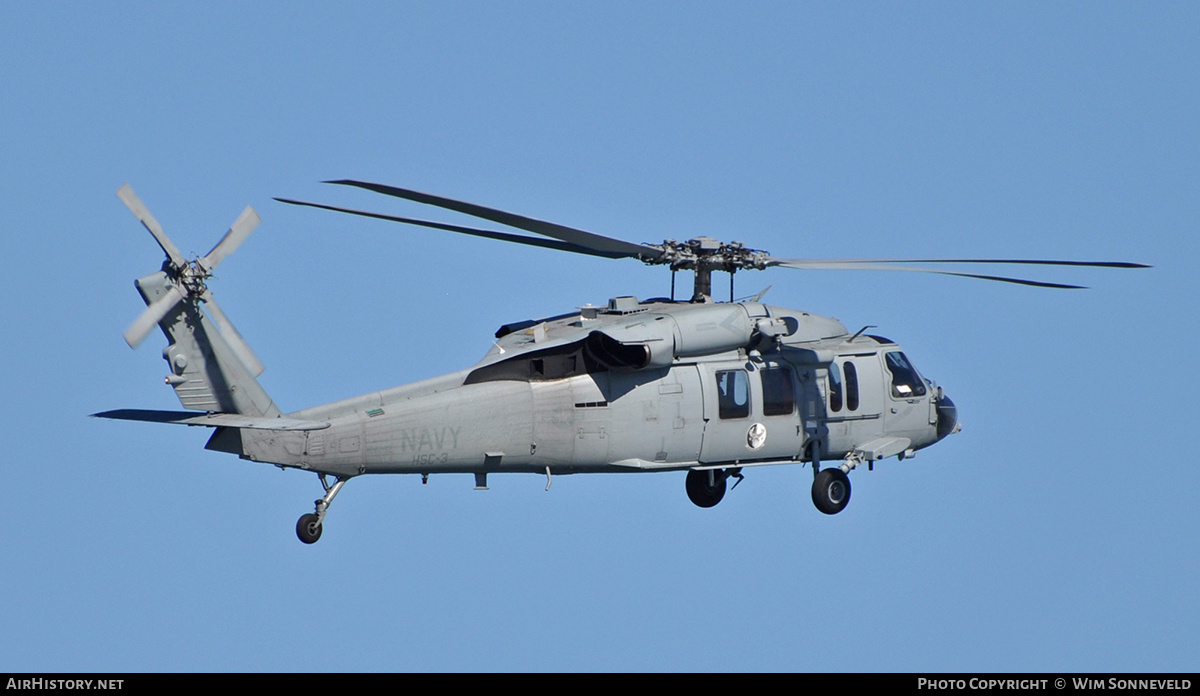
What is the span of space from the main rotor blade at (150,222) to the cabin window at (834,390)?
1060cm

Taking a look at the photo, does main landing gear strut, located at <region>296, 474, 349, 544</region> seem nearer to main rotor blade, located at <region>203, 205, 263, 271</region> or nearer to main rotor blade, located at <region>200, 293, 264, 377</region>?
main rotor blade, located at <region>200, 293, 264, 377</region>

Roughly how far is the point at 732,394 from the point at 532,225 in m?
4.77

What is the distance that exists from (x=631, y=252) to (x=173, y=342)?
697cm

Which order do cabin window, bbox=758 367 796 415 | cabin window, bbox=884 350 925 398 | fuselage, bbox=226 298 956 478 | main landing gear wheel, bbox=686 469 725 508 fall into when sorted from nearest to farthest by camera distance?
fuselage, bbox=226 298 956 478 < cabin window, bbox=758 367 796 415 < main landing gear wheel, bbox=686 469 725 508 < cabin window, bbox=884 350 925 398

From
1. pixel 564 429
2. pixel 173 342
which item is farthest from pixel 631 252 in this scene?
pixel 173 342

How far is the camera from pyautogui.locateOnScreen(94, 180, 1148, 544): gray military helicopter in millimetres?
21344

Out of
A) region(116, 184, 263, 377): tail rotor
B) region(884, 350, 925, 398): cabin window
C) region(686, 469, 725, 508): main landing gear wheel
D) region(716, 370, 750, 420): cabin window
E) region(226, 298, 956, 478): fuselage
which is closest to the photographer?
region(116, 184, 263, 377): tail rotor

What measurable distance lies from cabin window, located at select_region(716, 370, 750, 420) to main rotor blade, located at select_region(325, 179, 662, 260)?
207cm

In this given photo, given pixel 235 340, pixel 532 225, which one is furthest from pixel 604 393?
pixel 235 340

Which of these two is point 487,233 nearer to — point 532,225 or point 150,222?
point 532,225

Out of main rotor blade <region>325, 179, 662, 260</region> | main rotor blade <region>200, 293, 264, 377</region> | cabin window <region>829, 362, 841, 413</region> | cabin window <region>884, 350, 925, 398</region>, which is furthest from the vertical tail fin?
cabin window <region>884, 350, 925, 398</region>

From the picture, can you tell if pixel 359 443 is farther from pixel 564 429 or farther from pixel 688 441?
pixel 688 441

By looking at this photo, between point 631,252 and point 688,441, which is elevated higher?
point 631,252

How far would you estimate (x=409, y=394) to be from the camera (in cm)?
2300
